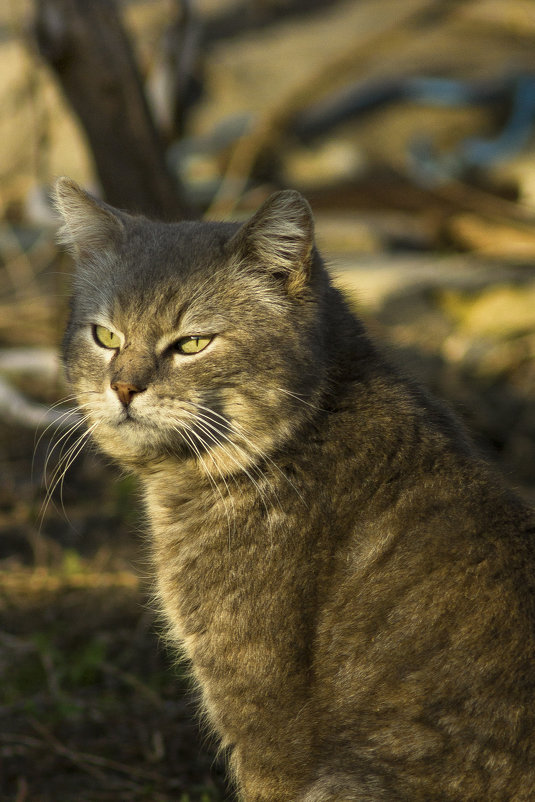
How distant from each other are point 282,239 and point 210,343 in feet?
1.41

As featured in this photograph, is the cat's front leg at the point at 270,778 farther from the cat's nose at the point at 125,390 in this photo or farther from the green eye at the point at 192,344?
the green eye at the point at 192,344

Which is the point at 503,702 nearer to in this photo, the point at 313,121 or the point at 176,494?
the point at 176,494

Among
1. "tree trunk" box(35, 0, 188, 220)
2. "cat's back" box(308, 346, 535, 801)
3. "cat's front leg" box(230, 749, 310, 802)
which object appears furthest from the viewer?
"tree trunk" box(35, 0, 188, 220)

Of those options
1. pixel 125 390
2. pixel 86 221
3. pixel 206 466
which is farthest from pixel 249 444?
pixel 86 221

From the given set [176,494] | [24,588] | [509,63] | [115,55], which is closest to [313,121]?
[509,63]

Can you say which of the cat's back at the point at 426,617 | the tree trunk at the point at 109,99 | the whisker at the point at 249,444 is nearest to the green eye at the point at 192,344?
the whisker at the point at 249,444

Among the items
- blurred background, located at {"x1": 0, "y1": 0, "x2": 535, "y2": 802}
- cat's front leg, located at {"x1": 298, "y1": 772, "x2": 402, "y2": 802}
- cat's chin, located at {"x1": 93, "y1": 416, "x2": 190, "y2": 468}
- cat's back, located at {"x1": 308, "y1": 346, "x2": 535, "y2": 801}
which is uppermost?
cat's chin, located at {"x1": 93, "y1": 416, "x2": 190, "y2": 468}

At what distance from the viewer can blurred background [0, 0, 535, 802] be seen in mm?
4180

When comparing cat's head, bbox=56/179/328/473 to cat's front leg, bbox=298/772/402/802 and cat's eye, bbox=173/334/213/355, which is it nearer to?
cat's eye, bbox=173/334/213/355

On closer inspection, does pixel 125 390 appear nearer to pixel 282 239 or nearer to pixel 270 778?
pixel 282 239

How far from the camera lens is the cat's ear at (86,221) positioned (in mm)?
3412

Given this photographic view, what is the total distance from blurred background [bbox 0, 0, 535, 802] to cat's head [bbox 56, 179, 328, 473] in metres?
0.42

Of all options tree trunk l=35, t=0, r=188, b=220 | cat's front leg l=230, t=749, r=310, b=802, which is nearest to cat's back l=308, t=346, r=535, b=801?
cat's front leg l=230, t=749, r=310, b=802

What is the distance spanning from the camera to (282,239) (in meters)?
3.13
